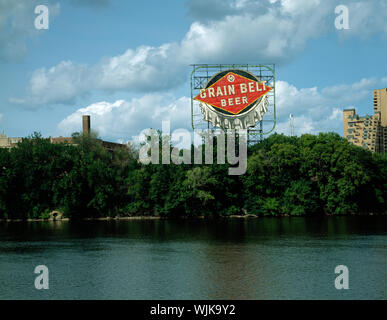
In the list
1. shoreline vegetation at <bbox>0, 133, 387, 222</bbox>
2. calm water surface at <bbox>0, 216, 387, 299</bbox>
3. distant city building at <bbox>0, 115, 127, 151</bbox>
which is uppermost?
distant city building at <bbox>0, 115, 127, 151</bbox>

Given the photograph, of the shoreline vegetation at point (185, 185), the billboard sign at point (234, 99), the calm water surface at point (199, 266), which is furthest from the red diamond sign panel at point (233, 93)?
the calm water surface at point (199, 266)

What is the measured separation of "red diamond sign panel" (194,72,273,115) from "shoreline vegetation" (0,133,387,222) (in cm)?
988

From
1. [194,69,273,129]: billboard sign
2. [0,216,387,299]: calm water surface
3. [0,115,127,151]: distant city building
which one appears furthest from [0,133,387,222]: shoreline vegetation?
[0,216,387,299]: calm water surface

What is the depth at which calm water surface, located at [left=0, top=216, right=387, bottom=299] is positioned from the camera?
25.4 metres

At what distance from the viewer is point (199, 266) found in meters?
32.5

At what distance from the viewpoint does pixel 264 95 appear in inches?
3223

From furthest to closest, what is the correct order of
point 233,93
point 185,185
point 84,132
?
1. point 84,132
2. point 185,185
3. point 233,93

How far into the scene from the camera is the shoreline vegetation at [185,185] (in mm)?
85500

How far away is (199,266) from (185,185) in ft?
168

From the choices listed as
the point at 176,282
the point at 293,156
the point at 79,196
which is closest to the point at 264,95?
the point at 293,156

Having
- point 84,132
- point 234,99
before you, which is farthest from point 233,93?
point 84,132

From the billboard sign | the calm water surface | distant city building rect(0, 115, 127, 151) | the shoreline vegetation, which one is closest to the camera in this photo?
the calm water surface

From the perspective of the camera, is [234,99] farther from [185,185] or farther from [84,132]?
[84,132]

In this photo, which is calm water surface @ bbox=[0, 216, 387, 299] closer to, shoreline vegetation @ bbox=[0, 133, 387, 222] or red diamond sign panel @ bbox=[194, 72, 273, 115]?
shoreline vegetation @ bbox=[0, 133, 387, 222]
